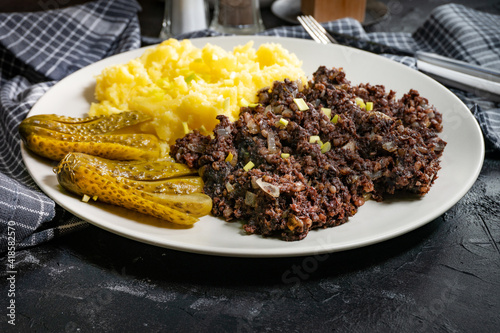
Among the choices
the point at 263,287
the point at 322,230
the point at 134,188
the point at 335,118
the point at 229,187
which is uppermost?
the point at 335,118

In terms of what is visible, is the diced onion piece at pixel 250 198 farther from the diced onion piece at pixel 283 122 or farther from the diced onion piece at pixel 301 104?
the diced onion piece at pixel 301 104

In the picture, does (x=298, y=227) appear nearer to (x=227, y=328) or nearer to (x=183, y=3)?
(x=227, y=328)

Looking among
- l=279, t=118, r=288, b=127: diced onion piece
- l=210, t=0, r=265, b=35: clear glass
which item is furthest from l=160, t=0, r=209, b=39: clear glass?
l=279, t=118, r=288, b=127: diced onion piece

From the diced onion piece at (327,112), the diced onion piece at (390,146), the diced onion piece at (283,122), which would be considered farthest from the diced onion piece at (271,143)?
the diced onion piece at (390,146)

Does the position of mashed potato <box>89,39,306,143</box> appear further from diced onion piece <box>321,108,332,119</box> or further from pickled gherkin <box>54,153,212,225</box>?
pickled gherkin <box>54,153,212,225</box>

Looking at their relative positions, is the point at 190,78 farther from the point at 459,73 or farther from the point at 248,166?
the point at 459,73

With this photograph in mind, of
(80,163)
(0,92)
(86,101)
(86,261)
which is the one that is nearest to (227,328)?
(86,261)

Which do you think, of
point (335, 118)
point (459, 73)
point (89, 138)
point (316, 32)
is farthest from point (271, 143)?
point (316, 32)
